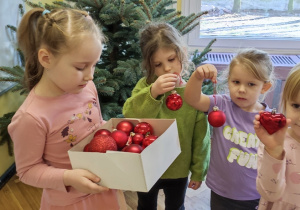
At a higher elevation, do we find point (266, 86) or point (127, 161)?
point (266, 86)

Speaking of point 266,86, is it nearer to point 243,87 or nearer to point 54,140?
point 243,87

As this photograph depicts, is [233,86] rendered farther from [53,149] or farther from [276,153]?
[53,149]

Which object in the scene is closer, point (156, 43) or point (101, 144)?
point (101, 144)

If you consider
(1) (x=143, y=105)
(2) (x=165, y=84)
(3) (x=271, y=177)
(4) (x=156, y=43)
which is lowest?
(3) (x=271, y=177)

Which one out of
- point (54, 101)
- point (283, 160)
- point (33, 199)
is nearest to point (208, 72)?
point (283, 160)

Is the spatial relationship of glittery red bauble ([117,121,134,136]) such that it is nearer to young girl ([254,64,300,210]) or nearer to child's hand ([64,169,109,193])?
child's hand ([64,169,109,193])

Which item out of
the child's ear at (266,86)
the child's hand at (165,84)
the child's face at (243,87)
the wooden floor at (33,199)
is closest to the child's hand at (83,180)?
the child's hand at (165,84)

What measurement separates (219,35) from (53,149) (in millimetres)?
2125

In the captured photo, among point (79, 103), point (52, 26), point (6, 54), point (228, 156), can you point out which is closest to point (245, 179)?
point (228, 156)

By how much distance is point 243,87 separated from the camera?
107cm

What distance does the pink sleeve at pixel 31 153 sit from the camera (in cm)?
87

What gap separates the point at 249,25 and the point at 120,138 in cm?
209

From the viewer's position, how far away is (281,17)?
258cm

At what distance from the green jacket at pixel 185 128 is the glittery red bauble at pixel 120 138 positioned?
163 mm
